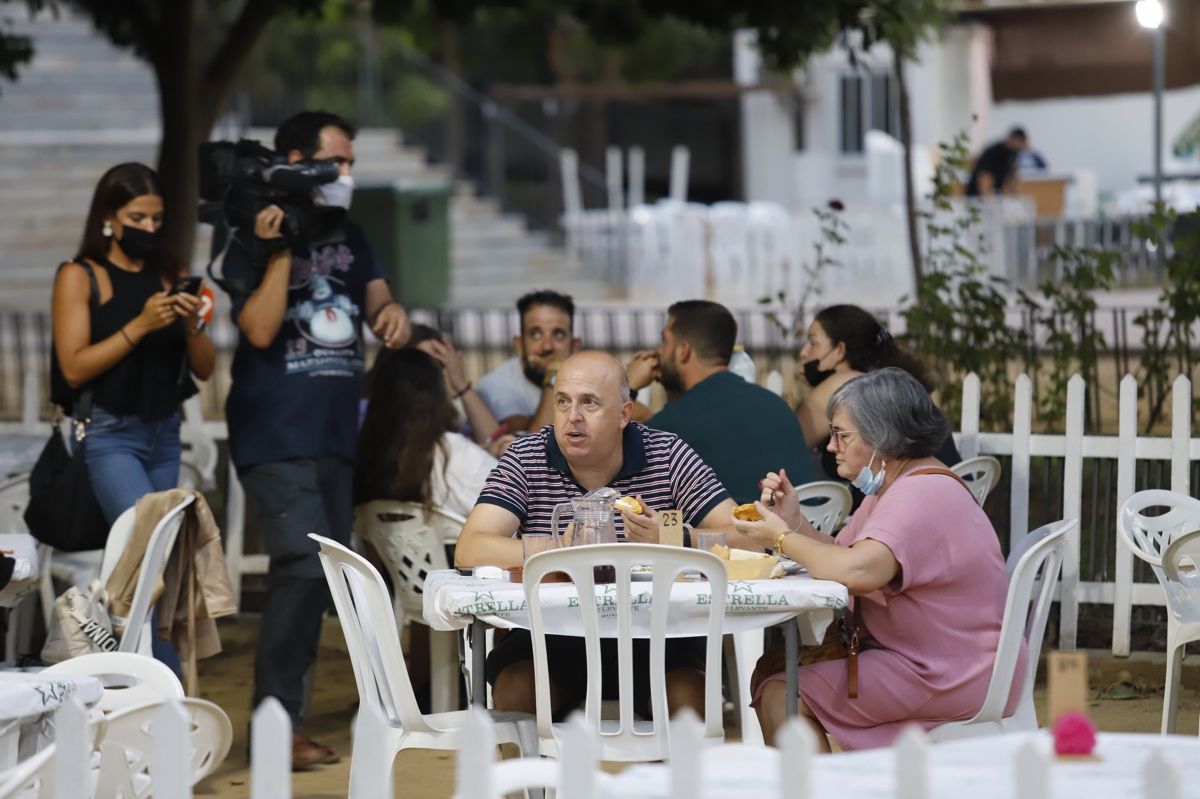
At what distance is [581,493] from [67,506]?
181 centimetres

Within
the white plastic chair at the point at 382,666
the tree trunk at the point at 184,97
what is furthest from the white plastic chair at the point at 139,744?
the tree trunk at the point at 184,97

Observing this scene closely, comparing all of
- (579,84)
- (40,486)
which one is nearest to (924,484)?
(40,486)

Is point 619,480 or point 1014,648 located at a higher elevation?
point 619,480

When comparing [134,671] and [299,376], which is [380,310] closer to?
[299,376]

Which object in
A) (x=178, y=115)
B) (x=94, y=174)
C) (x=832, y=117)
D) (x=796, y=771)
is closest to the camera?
(x=796, y=771)

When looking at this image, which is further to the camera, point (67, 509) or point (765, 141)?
point (765, 141)

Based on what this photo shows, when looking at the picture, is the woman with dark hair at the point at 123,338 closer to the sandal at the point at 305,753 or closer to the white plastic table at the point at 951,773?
the sandal at the point at 305,753

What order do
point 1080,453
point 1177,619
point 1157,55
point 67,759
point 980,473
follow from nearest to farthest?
1. point 67,759
2. point 1177,619
3. point 980,473
4. point 1080,453
5. point 1157,55

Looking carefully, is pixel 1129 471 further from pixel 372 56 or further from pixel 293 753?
pixel 372 56

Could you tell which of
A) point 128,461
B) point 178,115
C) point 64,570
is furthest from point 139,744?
point 178,115

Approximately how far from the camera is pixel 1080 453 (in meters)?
7.07

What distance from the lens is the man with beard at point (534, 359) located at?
7180 mm

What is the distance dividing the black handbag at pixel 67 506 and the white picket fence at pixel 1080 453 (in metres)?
3.24

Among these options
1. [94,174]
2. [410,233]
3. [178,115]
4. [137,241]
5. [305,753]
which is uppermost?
[94,174]
